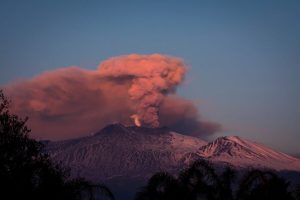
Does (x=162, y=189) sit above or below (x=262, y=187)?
below

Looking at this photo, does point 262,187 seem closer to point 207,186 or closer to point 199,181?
point 207,186

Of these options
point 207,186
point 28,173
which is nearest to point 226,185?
point 207,186

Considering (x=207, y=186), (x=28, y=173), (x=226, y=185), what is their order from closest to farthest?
1. (x=28, y=173)
2. (x=207, y=186)
3. (x=226, y=185)

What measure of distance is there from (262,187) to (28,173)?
38.4ft

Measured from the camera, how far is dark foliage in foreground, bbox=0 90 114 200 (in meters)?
27.1

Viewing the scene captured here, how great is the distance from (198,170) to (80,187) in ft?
23.1

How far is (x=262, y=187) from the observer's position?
32.4 meters

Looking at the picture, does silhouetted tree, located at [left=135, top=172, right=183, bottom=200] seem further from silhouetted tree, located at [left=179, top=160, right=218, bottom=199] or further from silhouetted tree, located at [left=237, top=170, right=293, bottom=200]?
silhouetted tree, located at [left=237, top=170, right=293, bottom=200]

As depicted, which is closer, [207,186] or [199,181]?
[207,186]

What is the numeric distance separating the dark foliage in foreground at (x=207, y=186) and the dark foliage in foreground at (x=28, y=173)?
417cm

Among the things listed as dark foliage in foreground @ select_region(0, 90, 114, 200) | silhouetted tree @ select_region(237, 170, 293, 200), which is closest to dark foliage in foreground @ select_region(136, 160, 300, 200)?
silhouetted tree @ select_region(237, 170, 293, 200)

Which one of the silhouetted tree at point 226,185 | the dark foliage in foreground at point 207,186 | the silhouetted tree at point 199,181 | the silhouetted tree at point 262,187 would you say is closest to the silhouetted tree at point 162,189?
the dark foliage in foreground at point 207,186

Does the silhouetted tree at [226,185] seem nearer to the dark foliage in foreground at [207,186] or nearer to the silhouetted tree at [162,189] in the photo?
the dark foliage in foreground at [207,186]

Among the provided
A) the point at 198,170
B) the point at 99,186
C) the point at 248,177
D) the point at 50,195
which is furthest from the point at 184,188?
the point at 50,195
